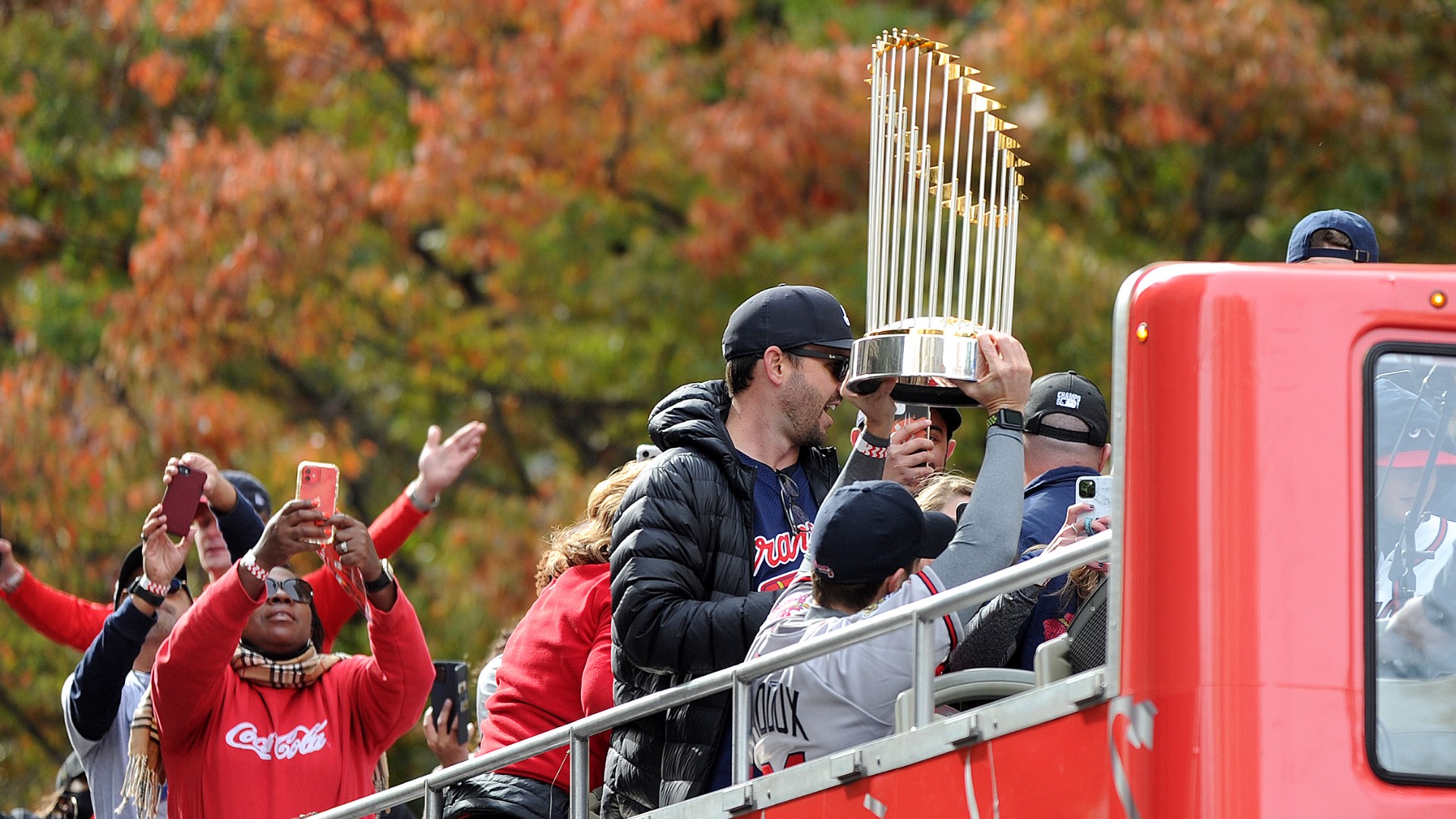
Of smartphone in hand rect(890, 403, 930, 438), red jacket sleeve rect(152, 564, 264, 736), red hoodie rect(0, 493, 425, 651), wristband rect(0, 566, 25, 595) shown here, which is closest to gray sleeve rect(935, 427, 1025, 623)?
smartphone in hand rect(890, 403, 930, 438)

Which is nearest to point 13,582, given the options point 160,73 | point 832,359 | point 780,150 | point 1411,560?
point 832,359

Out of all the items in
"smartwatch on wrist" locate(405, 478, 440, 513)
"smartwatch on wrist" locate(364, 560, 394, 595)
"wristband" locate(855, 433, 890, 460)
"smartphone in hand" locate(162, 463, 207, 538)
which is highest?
"wristband" locate(855, 433, 890, 460)

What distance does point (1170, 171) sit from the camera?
13883 mm

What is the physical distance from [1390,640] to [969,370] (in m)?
1.35

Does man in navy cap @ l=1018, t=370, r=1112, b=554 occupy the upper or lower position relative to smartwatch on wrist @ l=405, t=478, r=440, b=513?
upper

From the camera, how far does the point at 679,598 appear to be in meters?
4.69

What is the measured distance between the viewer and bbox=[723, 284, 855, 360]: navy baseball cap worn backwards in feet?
16.6

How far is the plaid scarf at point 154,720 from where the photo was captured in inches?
237

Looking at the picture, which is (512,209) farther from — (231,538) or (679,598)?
(679,598)

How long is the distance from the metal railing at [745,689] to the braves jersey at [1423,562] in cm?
50

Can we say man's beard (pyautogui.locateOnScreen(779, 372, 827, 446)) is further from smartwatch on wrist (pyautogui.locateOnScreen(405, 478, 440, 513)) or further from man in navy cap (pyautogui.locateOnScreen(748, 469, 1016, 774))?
smartwatch on wrist (pyautogui.locateOnScreen(405, 478, 440, 513))

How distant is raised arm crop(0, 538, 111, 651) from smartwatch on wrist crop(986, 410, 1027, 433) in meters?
4.43

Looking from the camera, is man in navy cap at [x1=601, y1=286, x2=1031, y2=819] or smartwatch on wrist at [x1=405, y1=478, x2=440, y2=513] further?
smartwatch on wrist at [x1=405, y1=478, x2=440, y2=513]

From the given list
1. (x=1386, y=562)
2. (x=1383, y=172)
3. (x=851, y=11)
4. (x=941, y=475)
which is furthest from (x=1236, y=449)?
(x=851, y=11)
